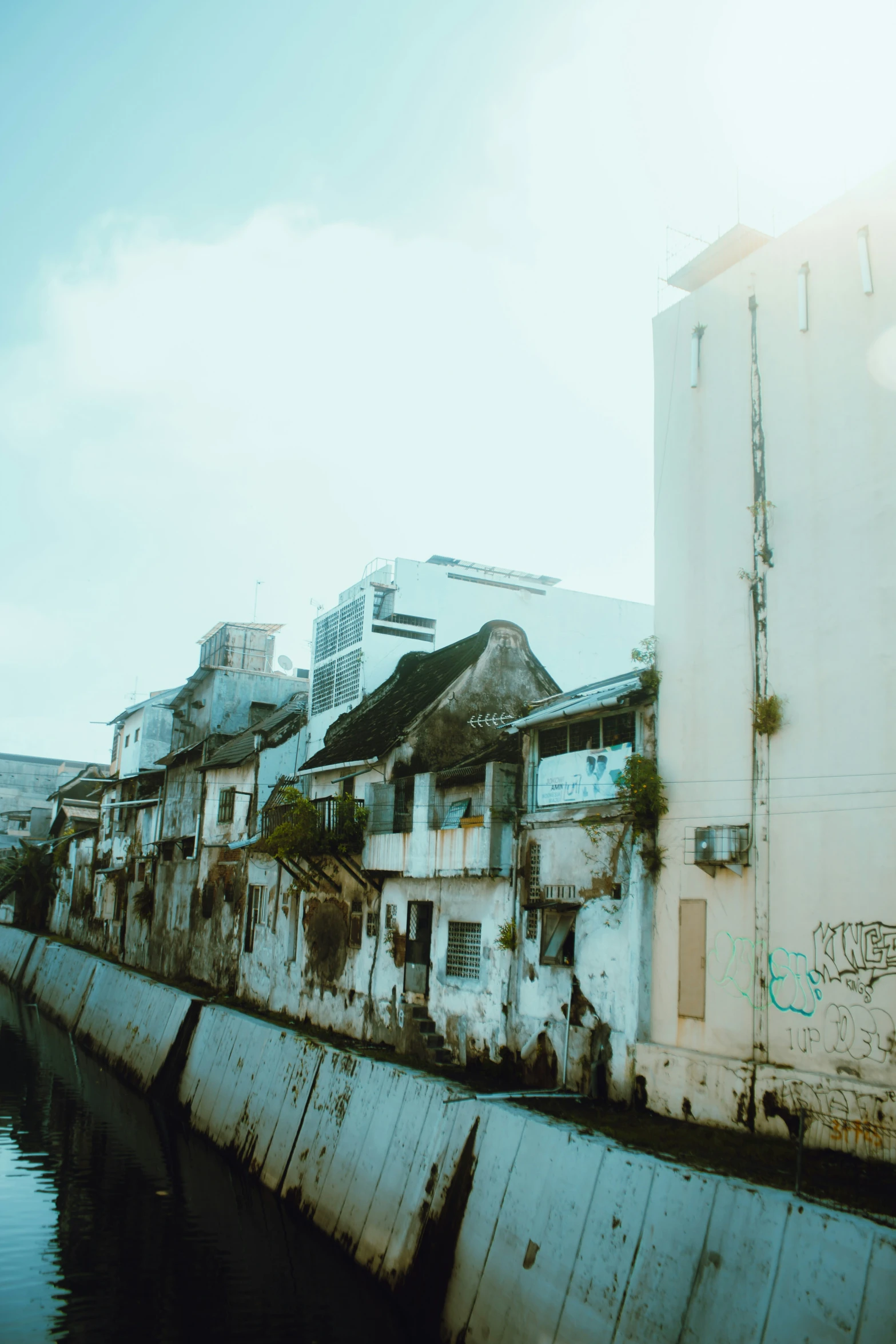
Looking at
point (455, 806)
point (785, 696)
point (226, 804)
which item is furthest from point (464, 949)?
point (226, 804)

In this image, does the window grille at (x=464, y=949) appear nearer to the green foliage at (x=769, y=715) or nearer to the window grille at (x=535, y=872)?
the window grille at (x=535, y=872)

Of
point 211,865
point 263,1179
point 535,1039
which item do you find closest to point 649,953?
point 535,1039

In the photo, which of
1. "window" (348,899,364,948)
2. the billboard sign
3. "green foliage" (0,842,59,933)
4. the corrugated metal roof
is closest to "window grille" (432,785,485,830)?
the billboard sign

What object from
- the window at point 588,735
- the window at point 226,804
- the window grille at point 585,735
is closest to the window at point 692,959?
the window at point 588,735

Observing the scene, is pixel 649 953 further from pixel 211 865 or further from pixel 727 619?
pixel 211 865

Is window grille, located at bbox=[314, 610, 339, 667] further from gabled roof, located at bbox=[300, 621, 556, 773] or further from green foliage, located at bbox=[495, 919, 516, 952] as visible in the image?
green foliage, located at bbox=[495, 919, 516, 952]

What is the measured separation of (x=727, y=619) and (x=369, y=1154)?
390 inches

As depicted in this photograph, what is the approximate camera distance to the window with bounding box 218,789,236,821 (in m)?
34.1

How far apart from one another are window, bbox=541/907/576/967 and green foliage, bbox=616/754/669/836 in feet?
7.77

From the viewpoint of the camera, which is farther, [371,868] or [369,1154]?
[371,868]

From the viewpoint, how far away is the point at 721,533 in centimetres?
1639

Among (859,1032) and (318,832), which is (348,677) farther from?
(859,1032)

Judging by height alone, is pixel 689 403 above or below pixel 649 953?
above

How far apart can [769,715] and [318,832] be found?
41.0 feet
